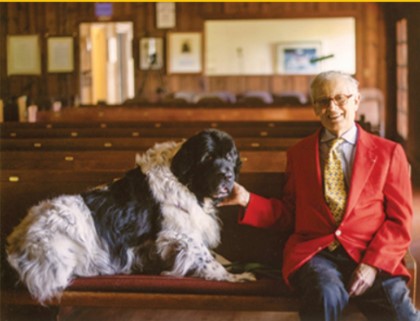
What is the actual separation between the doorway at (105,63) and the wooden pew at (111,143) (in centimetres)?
676

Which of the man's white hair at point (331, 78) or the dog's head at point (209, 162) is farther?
the dog's head at point (209, 162)

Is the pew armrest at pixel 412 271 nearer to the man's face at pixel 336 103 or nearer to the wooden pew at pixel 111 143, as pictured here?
the man's face at pixel 336 103

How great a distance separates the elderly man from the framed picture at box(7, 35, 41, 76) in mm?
11546

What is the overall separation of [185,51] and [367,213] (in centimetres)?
1085

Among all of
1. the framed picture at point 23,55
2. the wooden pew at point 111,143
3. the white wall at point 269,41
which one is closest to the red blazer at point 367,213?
the wooden pew at point 111,143

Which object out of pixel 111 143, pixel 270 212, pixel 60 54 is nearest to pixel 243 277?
pixel 270 212

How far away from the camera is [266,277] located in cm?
320

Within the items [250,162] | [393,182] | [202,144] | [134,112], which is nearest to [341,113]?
[393,182]

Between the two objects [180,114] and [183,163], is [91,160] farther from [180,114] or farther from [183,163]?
[180,114]

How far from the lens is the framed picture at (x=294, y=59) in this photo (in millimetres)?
13344

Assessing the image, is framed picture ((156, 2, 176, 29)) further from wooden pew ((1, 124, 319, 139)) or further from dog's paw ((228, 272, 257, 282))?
dog's paw ((228, 272, 257, 282))

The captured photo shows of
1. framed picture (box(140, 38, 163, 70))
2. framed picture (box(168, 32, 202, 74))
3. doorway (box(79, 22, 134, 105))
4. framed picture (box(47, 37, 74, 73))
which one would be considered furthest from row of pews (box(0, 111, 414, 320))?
framed picture (box(47, 37, 74, 73))

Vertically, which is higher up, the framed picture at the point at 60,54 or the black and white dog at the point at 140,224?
the framed picture at the point at 60,54

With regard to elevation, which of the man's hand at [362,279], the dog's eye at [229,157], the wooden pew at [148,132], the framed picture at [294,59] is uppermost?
the framed picture at [294,59]
